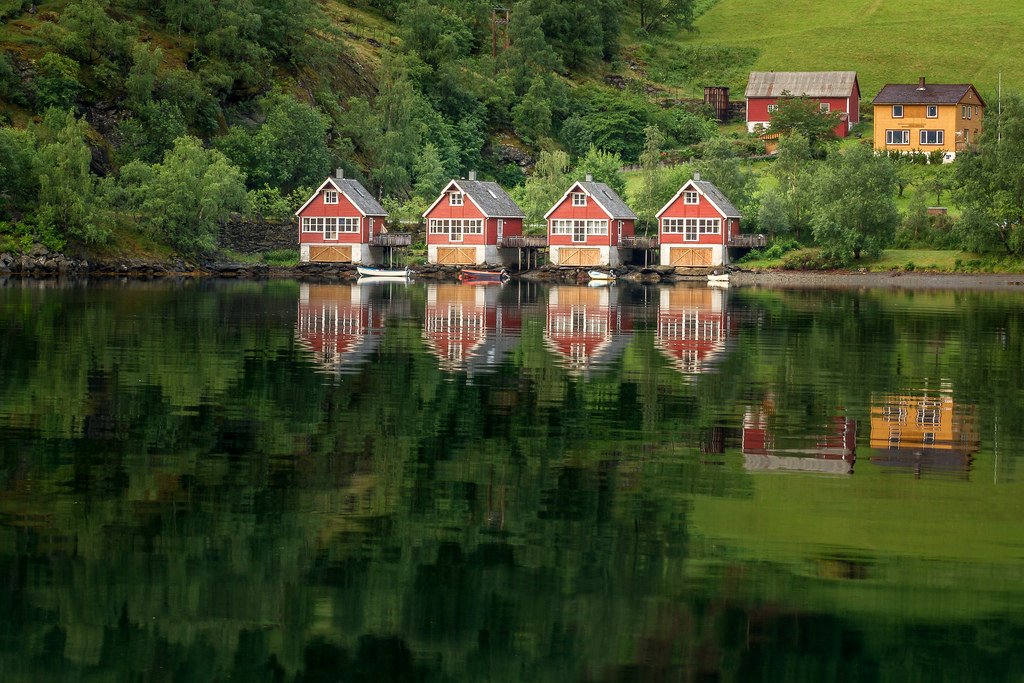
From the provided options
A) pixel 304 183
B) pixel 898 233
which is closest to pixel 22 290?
pixel 304 183

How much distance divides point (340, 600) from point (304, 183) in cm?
11407

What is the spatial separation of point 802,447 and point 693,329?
31061mm

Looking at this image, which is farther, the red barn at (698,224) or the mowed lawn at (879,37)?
the mowed lawn at (879,37)

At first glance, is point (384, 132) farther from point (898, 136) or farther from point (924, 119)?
point (924, 119)

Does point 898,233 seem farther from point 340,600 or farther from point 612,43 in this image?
point 340,600

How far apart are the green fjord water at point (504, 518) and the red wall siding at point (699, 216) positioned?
240 feet

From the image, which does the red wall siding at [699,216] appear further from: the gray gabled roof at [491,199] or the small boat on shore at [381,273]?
the small boat on shore at [381,273]

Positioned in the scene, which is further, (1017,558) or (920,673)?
(1017,558)

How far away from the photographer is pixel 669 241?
11962 centimetres

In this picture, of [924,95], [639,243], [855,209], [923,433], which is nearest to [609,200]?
[639,243]

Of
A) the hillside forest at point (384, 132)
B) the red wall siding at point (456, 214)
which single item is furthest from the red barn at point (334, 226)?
the red wall siding at point (456, 214)

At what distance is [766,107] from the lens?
156625 mm

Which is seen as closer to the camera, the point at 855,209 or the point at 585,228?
the point at 855,209

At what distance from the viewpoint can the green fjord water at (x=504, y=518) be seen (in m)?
15.4
